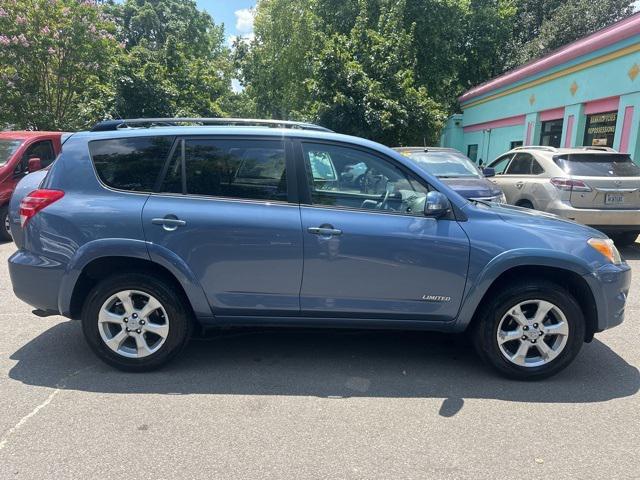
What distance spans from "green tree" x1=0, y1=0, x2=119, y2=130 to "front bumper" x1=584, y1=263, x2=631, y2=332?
1580cm

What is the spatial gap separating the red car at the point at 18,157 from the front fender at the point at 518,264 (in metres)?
7.58

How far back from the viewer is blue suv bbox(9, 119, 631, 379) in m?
3.49

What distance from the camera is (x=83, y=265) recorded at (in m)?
3.52

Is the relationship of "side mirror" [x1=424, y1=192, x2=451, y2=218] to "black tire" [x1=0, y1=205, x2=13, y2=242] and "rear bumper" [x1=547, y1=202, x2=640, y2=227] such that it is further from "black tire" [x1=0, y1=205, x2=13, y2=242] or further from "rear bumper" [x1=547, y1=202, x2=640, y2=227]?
"black tire" [x1=0, y1=205, x2=13, y2=242]

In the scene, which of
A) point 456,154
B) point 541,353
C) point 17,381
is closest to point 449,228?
point 541,353

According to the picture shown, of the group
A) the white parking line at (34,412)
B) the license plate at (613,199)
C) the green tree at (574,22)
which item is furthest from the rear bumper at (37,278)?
the green tree at (574,22)

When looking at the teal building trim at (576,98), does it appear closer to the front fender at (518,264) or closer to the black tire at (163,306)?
the front fender at (518,264)

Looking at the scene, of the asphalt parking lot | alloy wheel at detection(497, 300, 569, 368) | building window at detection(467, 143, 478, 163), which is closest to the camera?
the asphalt parking lot

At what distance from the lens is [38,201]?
142 inches

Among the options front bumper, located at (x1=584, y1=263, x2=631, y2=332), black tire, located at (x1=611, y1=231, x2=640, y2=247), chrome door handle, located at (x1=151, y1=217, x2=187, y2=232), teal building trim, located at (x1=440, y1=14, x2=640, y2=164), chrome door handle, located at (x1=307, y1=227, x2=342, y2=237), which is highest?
teal building trim, located at (x1=440, y1=14, x2=640, y2=164)

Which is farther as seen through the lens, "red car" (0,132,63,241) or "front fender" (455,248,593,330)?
"red car" (0,132,63,241)

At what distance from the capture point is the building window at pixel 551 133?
1473cm

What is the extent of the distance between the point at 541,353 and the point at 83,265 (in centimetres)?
339

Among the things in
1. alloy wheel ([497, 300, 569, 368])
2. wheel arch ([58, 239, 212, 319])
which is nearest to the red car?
wheel arch ([58, 239, 212, 319])
